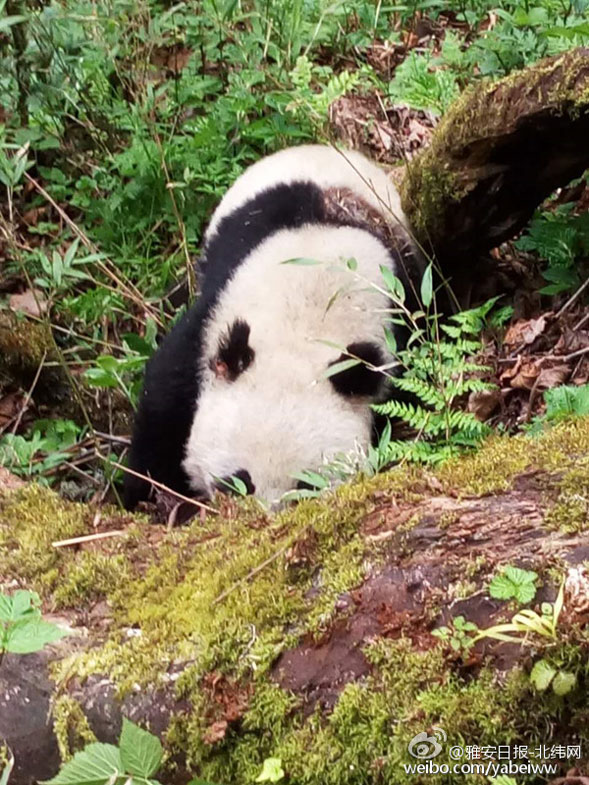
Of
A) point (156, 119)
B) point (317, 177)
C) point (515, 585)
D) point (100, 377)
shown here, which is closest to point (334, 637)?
point (515, 585)

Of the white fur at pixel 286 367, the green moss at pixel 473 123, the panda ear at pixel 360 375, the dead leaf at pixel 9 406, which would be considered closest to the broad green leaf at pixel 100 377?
the white fur at pixel 286 367

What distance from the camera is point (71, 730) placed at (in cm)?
178

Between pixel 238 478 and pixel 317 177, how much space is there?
6.19 feet

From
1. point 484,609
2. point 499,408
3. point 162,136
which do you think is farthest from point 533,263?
point 484,609

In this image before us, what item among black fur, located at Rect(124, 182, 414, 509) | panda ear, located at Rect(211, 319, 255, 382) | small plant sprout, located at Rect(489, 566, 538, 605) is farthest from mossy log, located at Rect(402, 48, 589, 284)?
small plant sprout, located at Rect(489, 566, 538, 605)

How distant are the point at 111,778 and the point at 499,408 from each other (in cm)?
244

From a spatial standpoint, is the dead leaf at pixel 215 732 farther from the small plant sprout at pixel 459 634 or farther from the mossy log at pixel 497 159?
the mossy log at pixel 497 159

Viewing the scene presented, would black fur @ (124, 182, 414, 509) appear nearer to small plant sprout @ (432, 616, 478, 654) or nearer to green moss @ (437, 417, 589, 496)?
green moss @ (437, 417, 589, 496)

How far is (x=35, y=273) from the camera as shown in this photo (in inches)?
199

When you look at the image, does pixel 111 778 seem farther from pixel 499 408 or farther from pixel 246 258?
pixel 246 258

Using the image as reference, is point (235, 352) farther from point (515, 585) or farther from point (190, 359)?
point (515, 585)

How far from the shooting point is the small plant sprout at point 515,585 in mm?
1583

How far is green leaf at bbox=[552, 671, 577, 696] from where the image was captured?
4.80 ft

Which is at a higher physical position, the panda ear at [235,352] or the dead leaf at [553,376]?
the panda ear at [235,352]
